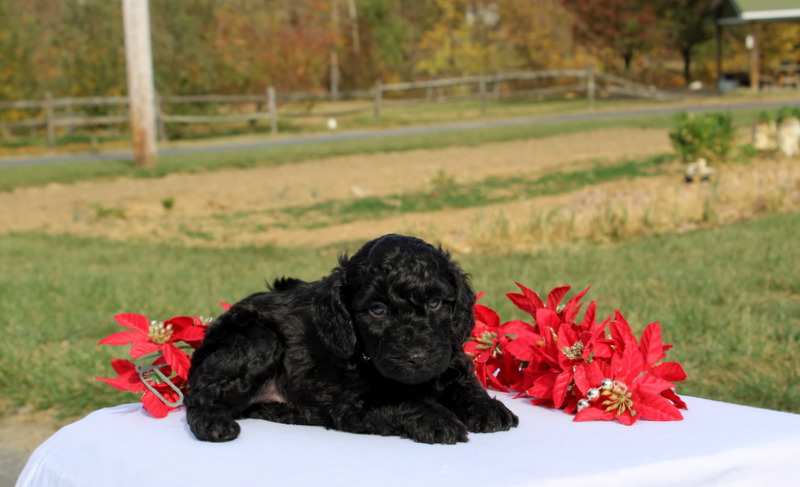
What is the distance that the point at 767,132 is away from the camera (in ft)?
52.7

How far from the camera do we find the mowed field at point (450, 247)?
5.56 metres

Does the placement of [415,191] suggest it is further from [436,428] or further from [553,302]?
[436,428]

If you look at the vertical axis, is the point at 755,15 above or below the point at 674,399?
above

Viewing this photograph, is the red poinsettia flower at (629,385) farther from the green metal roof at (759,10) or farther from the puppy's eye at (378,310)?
the green metal roof at (759,10)

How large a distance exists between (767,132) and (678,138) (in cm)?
231

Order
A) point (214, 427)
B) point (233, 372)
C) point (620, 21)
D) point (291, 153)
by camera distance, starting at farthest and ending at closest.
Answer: point (620, 21), point (291, 153), point (233, 372), point (214, 427)

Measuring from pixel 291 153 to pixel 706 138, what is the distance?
41.0ft

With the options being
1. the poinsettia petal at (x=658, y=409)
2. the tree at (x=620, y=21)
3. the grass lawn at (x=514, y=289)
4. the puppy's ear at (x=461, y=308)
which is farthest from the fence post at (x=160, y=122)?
the poinsettia petal at (x=658, y=409)

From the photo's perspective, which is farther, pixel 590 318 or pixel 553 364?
pixel 590 318

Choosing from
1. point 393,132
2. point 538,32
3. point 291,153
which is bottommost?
point 291,153

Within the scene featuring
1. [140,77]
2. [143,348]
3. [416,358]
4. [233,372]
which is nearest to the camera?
[416,358]

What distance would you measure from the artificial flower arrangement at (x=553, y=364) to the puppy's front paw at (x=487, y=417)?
0.28 meters

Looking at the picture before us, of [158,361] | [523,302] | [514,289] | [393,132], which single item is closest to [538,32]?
[393,132]

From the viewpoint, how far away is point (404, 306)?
8.23 feet
